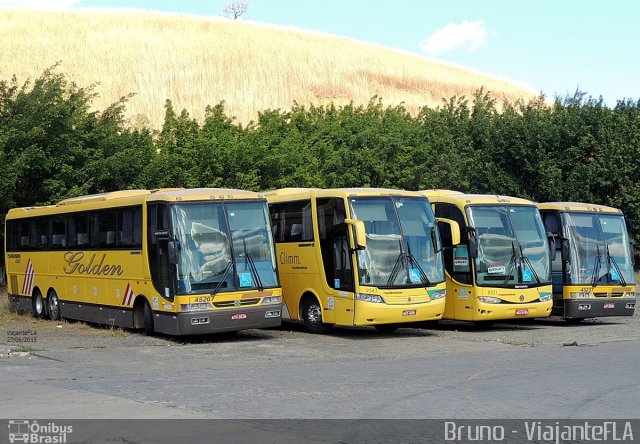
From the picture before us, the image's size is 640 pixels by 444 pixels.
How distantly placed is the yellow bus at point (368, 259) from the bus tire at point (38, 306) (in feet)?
28.0

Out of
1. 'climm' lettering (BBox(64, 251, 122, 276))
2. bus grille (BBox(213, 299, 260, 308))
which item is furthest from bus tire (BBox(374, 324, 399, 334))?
'climm' lettering (BBox(64, 251, 122, 276))

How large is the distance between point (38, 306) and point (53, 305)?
3.83 ft

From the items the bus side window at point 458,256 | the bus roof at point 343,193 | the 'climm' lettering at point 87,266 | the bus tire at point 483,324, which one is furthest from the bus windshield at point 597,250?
the 'climm' lettering at point 87,266

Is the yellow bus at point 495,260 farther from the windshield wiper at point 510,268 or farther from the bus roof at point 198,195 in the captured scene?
the bus roof at point 198,195

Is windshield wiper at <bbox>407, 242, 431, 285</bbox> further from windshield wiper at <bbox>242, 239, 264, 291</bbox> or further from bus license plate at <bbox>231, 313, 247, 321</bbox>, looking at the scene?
bus license plate at <bbox>231, 313, 247, 321</bbox>

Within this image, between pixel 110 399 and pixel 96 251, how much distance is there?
41.3 feet

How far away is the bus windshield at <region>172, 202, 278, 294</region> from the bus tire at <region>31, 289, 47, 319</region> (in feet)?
28.9

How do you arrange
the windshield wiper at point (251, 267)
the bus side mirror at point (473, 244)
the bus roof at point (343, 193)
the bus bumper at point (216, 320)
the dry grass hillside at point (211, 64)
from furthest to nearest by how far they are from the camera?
the dry grass hillside at point (211, 64)
the bus side mirror at point (473, 244)
the bus roof at point (343, 193)
the windshield wiper at point (251, 267)
the bus bumper at point (216, 320)

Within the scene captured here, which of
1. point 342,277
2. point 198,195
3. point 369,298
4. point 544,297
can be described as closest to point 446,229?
point 544,297

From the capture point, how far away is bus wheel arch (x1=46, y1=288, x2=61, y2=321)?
90.4 ft

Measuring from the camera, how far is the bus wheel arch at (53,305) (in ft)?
90.4

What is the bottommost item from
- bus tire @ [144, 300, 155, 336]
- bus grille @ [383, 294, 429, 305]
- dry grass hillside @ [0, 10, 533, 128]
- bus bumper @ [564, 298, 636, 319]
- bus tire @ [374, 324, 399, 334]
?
bus tire @ [374, 324, 399, 334]

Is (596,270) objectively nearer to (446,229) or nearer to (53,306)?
(446,229)

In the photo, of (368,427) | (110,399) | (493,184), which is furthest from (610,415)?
(493,184)
